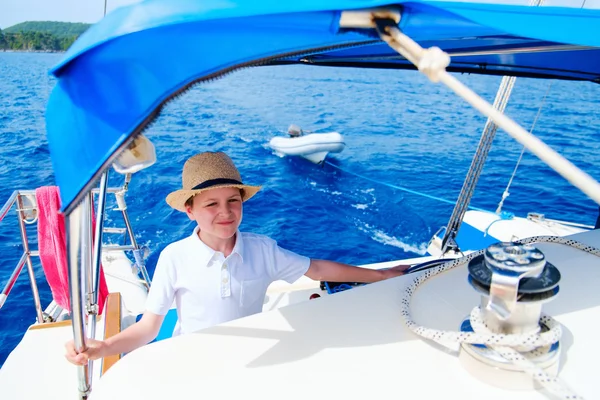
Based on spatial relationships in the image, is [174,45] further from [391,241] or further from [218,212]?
[391,241]

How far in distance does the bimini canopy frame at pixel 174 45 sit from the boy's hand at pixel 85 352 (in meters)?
0.59

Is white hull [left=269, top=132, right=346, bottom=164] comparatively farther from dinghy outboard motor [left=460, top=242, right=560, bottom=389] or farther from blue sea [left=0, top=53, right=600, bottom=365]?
dinghy outboard motor [left=460, top=242, right=560, bottom=389]

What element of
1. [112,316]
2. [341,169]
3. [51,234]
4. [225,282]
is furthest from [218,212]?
[341,169]

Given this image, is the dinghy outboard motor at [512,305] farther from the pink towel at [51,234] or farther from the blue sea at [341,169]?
the blue sea at [341,169]

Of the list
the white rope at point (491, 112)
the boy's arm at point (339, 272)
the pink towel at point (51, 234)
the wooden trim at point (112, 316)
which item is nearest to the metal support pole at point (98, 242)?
the boy's arm at point (339, 272)

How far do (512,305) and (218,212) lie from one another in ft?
3.60

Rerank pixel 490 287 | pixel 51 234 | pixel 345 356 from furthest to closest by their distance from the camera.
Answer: pixel 51 234 → pixel 345 356 → pixel 490 287

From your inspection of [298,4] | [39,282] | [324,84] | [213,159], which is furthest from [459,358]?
[324,84]

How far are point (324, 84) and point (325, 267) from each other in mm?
25715

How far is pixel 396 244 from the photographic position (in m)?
7.70

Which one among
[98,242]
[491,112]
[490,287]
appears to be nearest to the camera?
[491,112]

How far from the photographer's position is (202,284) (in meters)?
1.67

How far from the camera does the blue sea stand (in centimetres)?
791

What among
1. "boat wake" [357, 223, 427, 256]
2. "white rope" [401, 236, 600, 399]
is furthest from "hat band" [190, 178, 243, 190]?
"boat wake" [357, 223, 427, 256]
